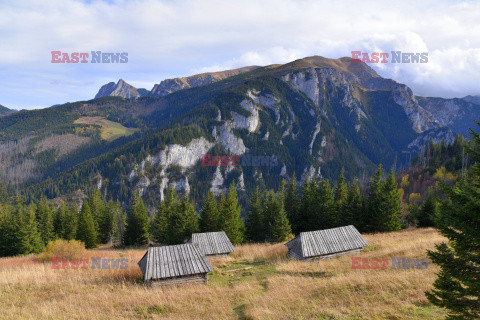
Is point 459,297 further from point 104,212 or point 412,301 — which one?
point 104,212

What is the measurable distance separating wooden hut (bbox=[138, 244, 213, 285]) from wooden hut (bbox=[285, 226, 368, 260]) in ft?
32.5

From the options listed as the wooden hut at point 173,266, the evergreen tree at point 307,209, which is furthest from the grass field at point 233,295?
the evergreen tree at point 307,209

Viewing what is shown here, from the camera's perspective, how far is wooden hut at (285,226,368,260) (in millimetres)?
24875

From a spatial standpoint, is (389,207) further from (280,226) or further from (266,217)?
(266,217)

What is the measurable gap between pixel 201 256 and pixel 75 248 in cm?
1768

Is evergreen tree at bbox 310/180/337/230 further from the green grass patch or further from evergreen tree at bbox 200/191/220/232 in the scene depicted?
the green grass patch

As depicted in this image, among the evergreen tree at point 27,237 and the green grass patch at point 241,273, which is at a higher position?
the green grass patch at point 241,273

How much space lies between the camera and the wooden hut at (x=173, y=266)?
62.0 feet

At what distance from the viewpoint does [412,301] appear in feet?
38.9

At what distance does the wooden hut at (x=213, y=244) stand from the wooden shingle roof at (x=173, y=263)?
26.1ft

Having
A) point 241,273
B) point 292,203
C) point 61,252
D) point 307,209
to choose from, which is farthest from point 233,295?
point 292,203

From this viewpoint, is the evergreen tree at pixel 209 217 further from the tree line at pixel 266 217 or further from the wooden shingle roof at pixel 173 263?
the wooden shingle roof at pixel 173 263

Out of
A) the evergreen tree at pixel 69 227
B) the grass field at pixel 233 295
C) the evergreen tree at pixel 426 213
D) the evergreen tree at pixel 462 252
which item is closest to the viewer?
the evergreen tree at pixel 462 252

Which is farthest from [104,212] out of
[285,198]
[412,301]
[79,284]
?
[412,301]
